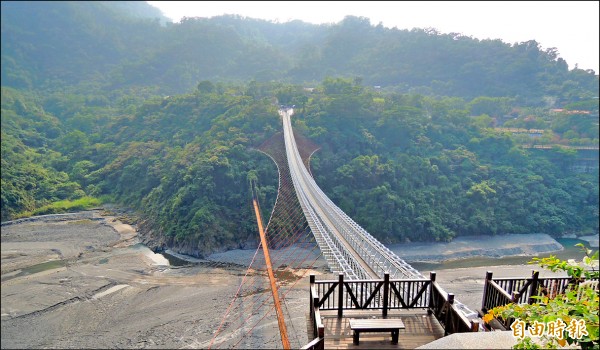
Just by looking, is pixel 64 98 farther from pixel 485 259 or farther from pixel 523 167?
pixel 523 167

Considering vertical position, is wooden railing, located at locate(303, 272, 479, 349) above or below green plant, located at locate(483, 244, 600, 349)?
below

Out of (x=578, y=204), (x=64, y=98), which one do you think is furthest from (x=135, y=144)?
(x=578, y=204)

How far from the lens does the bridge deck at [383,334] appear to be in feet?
12.6

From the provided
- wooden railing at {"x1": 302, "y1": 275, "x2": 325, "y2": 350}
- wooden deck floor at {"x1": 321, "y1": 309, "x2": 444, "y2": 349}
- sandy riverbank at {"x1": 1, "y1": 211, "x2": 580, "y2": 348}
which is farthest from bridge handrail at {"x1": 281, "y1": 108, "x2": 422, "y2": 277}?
sandy riverbank at {"x1": 1, "y1": 211, "x2": 580, "y2": 348}

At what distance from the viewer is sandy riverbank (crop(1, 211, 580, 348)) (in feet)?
34.1

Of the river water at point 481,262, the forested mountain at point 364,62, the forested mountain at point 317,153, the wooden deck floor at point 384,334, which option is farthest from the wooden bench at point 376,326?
the forested mountain at point 364,62

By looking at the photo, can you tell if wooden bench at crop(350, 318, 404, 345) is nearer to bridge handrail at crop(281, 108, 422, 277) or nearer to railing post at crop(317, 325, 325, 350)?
Answer: railing post at crop(317, 325, 325, 350)

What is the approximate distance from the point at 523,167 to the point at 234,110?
2156 cm

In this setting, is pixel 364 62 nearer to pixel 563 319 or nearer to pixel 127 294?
pixel 127 294

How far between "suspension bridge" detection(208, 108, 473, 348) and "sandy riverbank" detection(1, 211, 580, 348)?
4.2 inches

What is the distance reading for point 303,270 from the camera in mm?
15523

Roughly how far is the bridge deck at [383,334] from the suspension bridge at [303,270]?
0.40 feet

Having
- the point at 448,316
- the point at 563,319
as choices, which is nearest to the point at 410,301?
the point at 448,316

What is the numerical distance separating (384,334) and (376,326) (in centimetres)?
32
